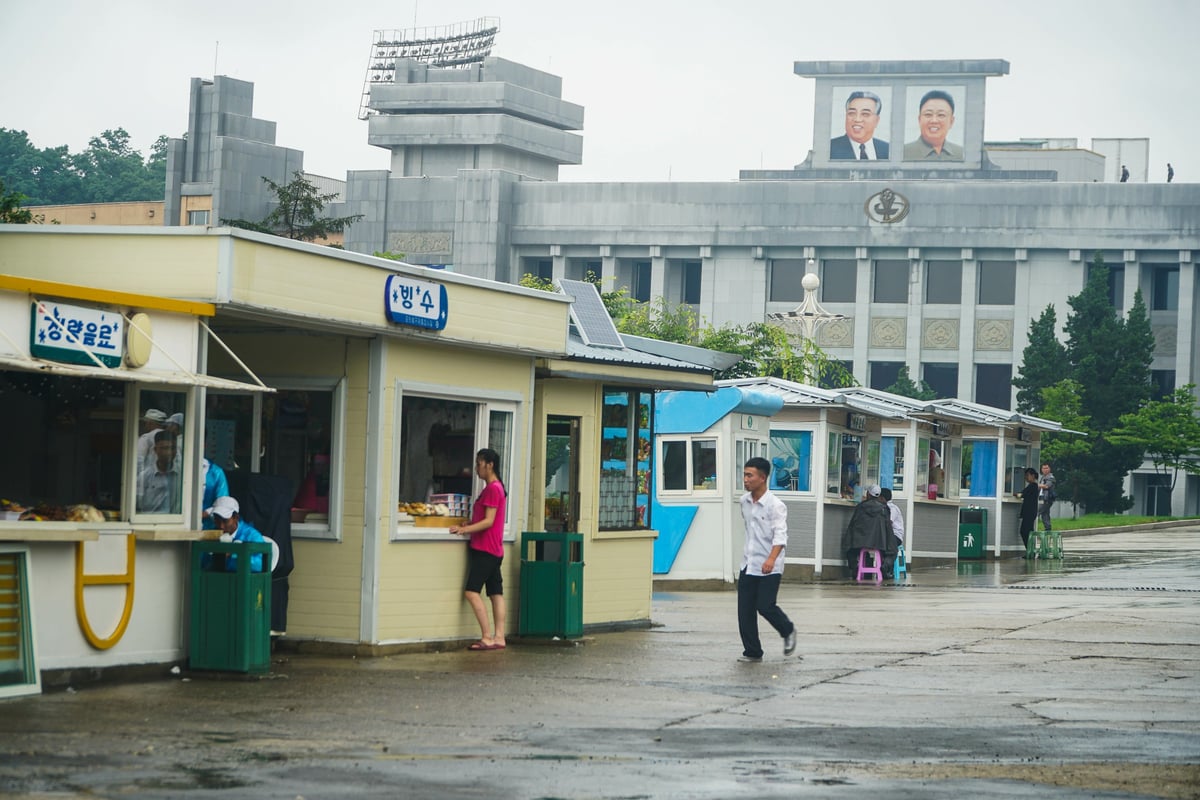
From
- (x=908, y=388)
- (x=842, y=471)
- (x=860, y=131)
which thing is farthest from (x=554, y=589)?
(x=860, y=131)

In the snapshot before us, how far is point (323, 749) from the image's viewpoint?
384 inches

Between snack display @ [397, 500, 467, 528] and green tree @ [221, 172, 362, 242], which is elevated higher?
green tree @ [221, 172, 362, 242]

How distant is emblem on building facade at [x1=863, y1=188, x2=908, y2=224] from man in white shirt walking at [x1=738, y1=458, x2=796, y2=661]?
71.6 meters

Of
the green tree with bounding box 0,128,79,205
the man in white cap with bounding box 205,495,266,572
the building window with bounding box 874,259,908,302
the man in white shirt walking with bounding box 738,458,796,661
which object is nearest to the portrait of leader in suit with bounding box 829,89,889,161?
the building window with bounding box 874,259,908,302

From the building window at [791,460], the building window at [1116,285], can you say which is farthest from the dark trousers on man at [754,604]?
the building window at [1116,285]

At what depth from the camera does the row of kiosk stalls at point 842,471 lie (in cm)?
2711

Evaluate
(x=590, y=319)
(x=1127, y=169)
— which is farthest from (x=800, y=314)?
(x=1127, y=169)

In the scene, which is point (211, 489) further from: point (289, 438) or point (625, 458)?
point (625, 458)

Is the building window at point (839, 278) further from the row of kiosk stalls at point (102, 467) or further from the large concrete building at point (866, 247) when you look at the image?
the row of kiosk stalls at point (102, 467)

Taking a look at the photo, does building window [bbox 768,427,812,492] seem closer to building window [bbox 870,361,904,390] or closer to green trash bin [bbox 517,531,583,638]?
green trash bin [bbox 517,531,583,638]

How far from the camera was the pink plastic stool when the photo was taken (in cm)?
2952

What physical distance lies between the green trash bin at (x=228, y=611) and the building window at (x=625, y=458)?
19.1ft

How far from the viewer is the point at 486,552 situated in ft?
52.2

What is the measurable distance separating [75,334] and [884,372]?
77.3 metres
